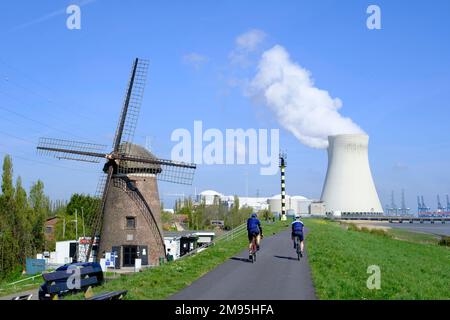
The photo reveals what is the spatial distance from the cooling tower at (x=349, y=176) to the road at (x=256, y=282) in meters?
57.5

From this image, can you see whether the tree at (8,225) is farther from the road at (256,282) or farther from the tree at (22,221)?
the road at (256,282)

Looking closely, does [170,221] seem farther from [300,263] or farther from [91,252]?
[300,263]

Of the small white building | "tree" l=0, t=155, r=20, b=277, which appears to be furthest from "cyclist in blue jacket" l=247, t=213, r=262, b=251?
"tree" l=0, t=155, r=20, b=277

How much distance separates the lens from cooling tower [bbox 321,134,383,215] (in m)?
72.4

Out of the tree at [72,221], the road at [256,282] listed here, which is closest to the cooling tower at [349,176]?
the tree at [72,221]

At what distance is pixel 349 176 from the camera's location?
74250mm

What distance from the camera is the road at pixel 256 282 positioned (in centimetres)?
1014

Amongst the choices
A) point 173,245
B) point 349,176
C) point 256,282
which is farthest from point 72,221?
point 256,282

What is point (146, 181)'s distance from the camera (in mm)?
33938

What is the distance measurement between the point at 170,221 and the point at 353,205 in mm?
34408

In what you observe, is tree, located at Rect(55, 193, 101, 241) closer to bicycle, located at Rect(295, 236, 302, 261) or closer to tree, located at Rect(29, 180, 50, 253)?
tree, located at Rect(29, 180, 50, 253)

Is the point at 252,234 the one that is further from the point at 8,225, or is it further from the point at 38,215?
the point at 38,215

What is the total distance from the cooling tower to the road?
2263 inches

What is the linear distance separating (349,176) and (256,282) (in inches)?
2561
